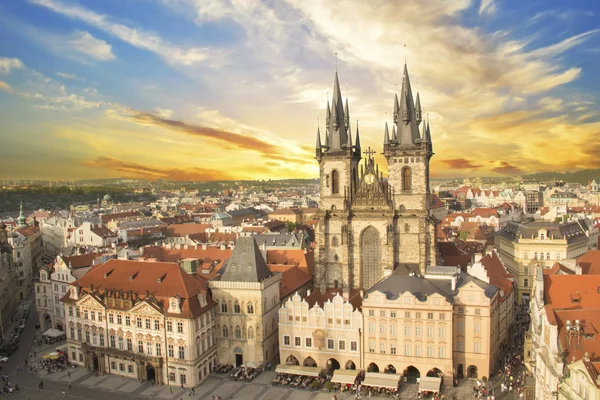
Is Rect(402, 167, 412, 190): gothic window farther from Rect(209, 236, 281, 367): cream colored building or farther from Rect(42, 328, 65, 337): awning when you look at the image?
Rect(42, 328, 65, 337): awning

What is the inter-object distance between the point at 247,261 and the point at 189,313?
1003cm

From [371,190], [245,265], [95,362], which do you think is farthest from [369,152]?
[95,362]

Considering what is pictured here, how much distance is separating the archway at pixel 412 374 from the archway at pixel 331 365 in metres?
8.43

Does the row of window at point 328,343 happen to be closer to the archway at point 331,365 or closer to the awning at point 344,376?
the archway at point 331,365

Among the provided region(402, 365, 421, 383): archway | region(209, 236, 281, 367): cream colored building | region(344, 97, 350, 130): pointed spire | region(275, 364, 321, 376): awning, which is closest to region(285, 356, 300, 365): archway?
region(275, 364, 321, 376): awning

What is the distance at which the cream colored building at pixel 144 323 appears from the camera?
2429 inches

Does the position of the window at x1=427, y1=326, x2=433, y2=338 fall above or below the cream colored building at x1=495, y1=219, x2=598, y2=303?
below

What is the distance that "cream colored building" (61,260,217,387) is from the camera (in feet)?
202

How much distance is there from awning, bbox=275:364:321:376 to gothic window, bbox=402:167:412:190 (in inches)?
1268

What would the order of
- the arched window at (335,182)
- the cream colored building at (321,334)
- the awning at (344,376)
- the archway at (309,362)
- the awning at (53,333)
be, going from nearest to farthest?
1. the awning at (344,376)
2. the cream colored building at (321,334)
3. the archway at (309,362)
4. the awning at (53,333)
5. the arched window at (335,182)

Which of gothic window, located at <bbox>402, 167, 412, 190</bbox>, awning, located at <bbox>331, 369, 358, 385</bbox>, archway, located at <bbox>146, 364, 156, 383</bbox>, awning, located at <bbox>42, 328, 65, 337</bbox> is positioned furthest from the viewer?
gothic window, located at <bbox>402, 167, 412, 190</bbox>

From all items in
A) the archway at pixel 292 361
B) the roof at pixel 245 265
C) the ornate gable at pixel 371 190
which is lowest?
the archway at pixel 292 361

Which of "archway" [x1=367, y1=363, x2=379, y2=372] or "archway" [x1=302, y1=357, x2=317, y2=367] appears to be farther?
"archway" [x1=302, y1=357, x2=317, y2=367]

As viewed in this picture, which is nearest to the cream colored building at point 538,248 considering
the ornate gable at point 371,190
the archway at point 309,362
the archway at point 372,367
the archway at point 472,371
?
the ornate gable at point 371,190
